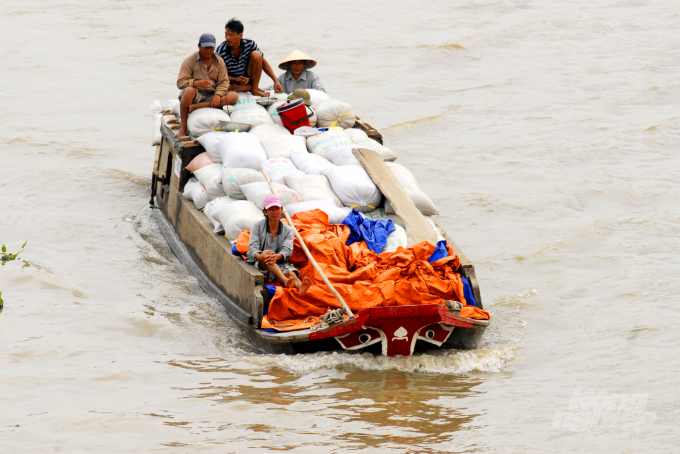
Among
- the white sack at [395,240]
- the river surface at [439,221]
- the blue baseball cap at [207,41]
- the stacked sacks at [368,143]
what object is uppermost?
the blue baseball cap at [207,41]

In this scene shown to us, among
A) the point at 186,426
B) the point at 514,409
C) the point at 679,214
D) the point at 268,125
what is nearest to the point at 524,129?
the point at 679,214

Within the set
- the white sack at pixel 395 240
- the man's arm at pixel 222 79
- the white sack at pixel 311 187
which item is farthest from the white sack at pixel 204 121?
the white sack at pixel 395 240

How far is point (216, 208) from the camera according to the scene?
6629 millimetres

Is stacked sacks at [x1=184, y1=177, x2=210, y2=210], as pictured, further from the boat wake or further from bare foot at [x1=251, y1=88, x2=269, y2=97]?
the boat wake

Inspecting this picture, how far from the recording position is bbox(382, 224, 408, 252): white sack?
238 inches

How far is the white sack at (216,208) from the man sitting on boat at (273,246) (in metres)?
0.74

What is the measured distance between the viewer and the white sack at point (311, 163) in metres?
6.93

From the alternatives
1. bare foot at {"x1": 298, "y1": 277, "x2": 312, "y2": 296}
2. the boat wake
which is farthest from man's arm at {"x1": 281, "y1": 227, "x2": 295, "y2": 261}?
the boat wake

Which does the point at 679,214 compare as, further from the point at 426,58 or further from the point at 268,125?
the point at 426,58

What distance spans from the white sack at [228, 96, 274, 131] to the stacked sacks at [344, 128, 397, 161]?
2.71 ft

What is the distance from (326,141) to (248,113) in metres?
0.96

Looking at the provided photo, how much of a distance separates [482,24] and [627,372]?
45.9 feet

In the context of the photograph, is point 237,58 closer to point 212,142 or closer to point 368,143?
point 212,142

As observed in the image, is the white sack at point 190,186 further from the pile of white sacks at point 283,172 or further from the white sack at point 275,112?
the white sack at point 275,112
